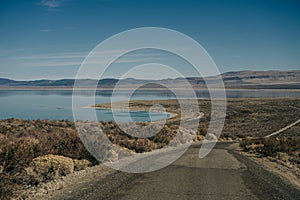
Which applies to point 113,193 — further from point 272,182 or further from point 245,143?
point 245,143

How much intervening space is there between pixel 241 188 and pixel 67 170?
565 centimetres

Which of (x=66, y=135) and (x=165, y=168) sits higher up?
(x=66, y=135)

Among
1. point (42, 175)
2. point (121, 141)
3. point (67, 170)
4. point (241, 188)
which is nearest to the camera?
point (241, 188)

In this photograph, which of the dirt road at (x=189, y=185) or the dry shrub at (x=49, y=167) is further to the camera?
the dry shrub at (x=49, y=167)

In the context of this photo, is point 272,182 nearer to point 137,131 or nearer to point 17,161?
point 17,161

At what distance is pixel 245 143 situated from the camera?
68.9 ft

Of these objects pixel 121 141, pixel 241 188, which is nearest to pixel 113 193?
pixel 241 188

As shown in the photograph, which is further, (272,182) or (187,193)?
(272,182)

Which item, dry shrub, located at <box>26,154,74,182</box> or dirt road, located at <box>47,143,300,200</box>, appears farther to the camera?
dry shrub, located at <box>26,154,74,182</box>

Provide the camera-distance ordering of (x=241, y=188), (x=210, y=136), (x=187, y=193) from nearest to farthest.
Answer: (x=187, y=193) < (x=241, y=188) < (x=210, y=136)

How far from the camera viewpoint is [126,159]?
13570 mm

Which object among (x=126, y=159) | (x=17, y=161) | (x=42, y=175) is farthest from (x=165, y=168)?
(x=17, y=161)

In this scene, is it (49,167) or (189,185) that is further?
(49,167)

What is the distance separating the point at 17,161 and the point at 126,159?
4992 millimetres
